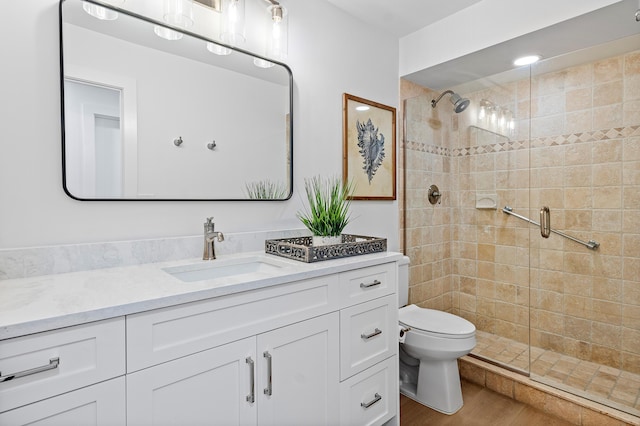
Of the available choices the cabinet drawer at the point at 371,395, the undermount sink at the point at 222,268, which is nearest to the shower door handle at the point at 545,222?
the cabinet drawer at the point at 371,395

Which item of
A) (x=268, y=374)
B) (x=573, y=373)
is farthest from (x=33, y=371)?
(x=573, y=373)

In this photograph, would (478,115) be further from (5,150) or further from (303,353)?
(5,150)

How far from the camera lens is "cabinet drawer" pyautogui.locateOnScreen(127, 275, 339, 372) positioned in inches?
36.7

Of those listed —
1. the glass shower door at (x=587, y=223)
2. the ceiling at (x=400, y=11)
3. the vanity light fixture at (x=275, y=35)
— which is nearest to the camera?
the vanity light fixture at (x=275, y=35)

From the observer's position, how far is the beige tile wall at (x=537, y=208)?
2252 mm

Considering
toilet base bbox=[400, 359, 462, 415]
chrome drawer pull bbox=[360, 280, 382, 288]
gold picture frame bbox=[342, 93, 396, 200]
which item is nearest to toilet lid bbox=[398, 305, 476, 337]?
toilet base bbox=[400, 359, 462, 415]

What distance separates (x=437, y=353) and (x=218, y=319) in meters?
1.38

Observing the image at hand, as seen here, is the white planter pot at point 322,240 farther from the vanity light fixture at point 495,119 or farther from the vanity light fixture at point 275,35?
the vanity light fixture at point 495,119

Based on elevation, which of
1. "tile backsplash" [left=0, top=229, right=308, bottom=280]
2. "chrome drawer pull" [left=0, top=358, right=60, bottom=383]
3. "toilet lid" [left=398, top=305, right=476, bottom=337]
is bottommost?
"toilet lid" [left=398, top=305, right=476, bottom=337]

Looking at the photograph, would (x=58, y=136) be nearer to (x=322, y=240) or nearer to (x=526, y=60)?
(x=322, y=240)

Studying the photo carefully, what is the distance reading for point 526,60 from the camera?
2.32 metres

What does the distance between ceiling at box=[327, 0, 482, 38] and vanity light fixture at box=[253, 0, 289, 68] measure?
0.46 metres

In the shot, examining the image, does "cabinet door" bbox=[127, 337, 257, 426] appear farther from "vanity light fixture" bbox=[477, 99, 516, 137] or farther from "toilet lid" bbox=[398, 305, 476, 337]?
"vanity light fixture" bbox=[477, 99, 516, 137]

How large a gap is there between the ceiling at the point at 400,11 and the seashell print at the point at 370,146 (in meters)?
0.65
